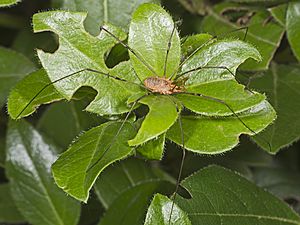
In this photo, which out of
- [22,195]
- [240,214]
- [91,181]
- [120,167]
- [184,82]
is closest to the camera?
[91,181]

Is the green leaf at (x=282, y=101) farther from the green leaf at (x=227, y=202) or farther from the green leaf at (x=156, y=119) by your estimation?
the green leaf at (x=156, y=119)

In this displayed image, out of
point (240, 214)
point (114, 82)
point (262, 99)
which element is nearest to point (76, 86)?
point (114, 82)

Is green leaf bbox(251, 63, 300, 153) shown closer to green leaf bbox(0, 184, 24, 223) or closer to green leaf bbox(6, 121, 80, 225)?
green leaf bbox(6, 121, 80, 225)

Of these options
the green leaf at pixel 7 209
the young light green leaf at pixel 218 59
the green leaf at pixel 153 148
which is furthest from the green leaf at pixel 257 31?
the green leaf at pixel 7 209

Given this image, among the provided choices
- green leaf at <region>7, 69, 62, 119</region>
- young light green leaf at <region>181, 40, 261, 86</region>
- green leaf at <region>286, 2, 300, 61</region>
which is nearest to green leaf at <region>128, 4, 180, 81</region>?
young light green leaf at <region>181, 40, 261, 86</region>

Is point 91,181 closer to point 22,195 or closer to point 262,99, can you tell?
point 262,99
